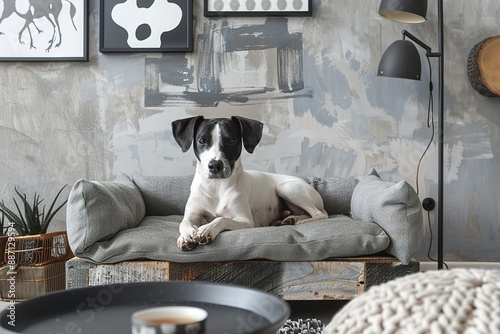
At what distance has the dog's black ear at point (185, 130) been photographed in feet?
10.1

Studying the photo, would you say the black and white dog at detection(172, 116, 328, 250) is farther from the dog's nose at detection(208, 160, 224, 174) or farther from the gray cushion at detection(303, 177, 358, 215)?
the gray cushion at detection(303, 177, 358, 215)

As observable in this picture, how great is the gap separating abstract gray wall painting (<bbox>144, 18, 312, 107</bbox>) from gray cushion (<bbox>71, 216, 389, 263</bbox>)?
1.40 m

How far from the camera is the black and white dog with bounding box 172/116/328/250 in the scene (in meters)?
3.00

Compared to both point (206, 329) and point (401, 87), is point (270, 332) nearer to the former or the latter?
point (206, 329)

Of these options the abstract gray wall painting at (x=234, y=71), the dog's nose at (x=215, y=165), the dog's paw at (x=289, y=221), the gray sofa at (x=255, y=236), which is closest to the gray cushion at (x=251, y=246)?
the gray sofa at (x=255, y=236)

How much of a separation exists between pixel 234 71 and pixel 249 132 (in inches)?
38.2

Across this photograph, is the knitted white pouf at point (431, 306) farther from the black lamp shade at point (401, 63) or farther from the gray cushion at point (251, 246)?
the black lamp shade at point (401, 63)

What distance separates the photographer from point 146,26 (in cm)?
399

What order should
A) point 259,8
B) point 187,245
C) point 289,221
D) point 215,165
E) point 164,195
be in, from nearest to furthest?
point 187,245 < point 215,165 < point 289,221 < point 164,195 < point 259,8

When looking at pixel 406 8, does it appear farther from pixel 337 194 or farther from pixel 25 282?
pixel 25 282

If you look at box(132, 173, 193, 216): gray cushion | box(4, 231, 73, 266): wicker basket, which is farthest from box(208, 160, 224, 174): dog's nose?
box(4, 231, 73, 266): wicker basket

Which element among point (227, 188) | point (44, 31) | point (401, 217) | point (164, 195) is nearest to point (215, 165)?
point (227, 188)

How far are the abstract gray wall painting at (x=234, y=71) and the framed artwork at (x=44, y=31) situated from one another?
481 mm

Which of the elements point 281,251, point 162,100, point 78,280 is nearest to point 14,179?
point 162,100
